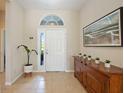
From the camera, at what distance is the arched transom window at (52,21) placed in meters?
6.78

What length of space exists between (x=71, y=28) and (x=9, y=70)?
3.38 meters

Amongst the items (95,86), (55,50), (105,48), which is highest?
(105,48)

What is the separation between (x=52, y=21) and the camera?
6.81 m

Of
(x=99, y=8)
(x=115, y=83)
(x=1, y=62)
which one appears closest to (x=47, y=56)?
(x=1, y=62)

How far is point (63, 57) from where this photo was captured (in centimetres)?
685

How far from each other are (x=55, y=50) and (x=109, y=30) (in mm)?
→ 3805

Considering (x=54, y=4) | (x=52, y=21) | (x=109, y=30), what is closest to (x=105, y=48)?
(x=109, y=30)

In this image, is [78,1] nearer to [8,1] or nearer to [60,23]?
[60,23]

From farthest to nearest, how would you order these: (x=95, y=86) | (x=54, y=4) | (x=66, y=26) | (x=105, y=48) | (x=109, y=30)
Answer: (x=66, y=26), (x=54, y=4), (x=105, y=48), (x=109, y=30), (x=95, y=86)

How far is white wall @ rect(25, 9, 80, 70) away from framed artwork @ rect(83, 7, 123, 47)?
225cm

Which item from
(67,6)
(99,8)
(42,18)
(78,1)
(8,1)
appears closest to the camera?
(99,8)

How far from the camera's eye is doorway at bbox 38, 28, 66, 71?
6766 millimetres

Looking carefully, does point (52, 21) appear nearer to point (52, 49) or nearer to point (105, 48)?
point (52, 49)

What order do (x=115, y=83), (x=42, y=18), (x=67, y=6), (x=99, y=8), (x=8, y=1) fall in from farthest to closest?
(x=42, y=18) → (x=67, y=6) → (x=8, y=1) → (x=99, y=8) → (x=115, y=83)
